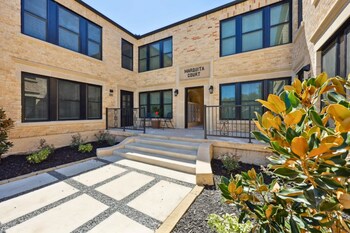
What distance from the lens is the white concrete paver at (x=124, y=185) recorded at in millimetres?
3500

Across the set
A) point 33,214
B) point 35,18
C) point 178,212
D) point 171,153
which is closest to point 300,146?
point 178,212

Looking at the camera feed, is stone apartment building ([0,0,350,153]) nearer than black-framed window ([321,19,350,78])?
No

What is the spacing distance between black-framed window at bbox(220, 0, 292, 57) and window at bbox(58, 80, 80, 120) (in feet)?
24.5

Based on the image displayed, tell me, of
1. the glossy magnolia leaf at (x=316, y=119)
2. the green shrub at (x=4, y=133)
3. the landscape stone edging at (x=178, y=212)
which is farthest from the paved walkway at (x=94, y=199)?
the glossy magnolia leaf at (x=316, y=119)

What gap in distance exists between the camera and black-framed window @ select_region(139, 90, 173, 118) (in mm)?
9914

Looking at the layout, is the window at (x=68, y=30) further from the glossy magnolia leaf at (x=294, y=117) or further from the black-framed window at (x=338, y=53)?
the black-framed window at (x=338, y=53)

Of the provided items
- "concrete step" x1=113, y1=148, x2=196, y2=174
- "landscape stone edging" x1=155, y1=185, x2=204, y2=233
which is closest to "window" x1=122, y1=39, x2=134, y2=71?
"concrete step" x1=113, y1=148, x2=196, y2=174

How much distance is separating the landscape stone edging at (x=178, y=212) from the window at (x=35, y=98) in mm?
6749

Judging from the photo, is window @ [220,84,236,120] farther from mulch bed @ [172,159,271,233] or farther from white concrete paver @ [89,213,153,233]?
white concrete paver @ [89,213,153,233]

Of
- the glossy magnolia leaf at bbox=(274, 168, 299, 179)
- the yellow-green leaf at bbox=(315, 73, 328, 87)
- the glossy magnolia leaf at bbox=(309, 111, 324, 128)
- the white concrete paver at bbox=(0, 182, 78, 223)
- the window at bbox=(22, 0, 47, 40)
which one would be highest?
the window at bbox=(22, 0, 47, 40)

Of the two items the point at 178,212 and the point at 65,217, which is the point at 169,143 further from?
the point at 65,217

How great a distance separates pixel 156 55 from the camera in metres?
10.5

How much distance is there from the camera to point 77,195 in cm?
341

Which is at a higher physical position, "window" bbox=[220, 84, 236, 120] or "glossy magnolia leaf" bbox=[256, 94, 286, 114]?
"window" bbox=[220, 84, 236, 120]
